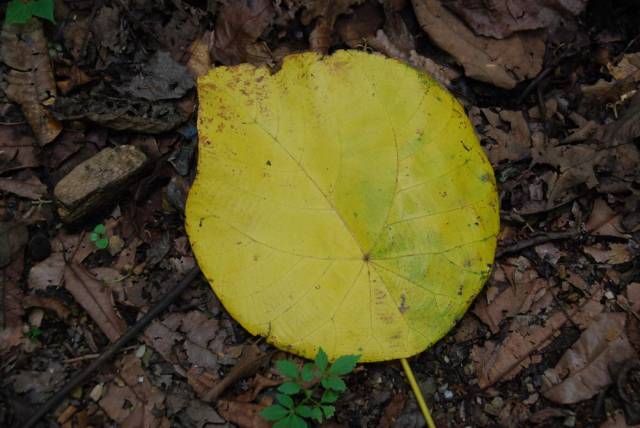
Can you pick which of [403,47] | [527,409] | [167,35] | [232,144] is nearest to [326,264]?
[232,144]

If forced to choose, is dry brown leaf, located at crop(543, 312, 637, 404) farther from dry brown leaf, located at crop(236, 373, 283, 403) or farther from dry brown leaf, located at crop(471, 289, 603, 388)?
dry brown leaf, located at crop(236, 373, 283, 403)

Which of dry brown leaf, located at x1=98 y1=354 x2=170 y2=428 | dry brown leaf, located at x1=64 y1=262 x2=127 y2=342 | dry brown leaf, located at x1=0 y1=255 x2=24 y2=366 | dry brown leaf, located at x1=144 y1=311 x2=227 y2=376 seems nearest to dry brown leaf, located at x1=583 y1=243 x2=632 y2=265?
dry brown leaf, located at x1=144 y1=311 x2=227 y2=376

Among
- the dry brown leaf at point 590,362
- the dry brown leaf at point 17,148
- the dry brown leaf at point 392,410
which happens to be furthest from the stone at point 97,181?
the dry brown leaf at point 590,362

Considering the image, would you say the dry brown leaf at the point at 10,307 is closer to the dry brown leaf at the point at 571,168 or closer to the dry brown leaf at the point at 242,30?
the dry brown leaf at the point at 242,30

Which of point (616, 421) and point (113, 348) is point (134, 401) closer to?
point (113, 348)

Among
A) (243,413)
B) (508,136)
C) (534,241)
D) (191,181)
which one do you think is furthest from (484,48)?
(243,413)

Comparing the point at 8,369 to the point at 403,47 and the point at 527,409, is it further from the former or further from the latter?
the point at 403,47
